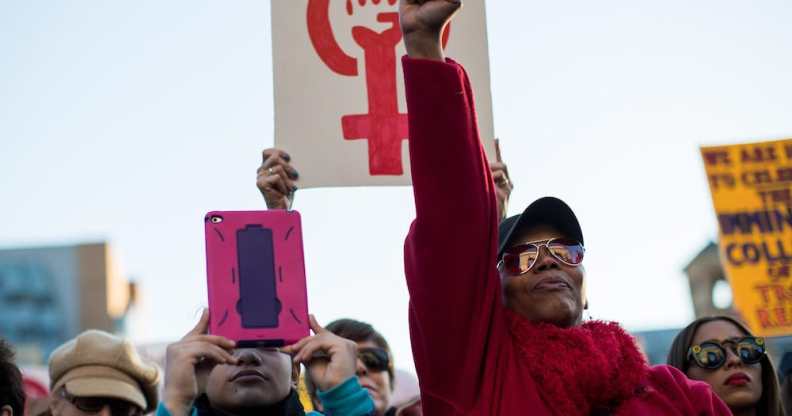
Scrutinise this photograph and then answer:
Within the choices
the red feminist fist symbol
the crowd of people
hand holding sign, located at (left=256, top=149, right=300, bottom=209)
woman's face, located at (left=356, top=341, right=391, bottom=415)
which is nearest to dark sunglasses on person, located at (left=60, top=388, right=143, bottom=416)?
the crowd of people

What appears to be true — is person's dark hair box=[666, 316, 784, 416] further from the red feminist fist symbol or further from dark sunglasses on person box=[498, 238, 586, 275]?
dark sunglasses on person box=[498, 238, 586, 275]

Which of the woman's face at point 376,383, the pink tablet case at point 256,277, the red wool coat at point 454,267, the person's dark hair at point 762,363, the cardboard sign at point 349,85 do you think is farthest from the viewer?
the woman's face at point 376,383

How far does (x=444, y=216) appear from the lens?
3207mm

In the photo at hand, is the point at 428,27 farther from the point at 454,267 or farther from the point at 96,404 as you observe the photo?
the point at 96,404

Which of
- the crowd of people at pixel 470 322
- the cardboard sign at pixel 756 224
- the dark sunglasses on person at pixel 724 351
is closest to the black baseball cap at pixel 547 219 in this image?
the crowd of people at pixel 470 322

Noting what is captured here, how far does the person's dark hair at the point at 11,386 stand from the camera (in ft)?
12.9

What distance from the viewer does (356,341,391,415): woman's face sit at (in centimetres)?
507

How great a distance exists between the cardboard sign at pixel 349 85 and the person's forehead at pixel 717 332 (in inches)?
44.7

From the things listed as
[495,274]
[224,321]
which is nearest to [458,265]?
[495,274]

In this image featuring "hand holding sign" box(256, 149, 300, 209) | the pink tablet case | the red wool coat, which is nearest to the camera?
the red wool coat

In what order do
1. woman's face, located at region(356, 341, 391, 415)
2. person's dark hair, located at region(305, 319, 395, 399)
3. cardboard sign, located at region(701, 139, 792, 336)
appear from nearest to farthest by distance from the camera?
woman's face, located at region(356, 341, 391, 415) → person's dark hair, located at region(305, 319, 395, 399) → cardboard sign, located at region(701, 139, 792, 336)

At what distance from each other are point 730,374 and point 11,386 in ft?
8.20

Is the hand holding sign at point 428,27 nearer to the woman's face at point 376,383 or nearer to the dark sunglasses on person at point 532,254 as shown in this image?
the dark sunglasses on person at point 532,254

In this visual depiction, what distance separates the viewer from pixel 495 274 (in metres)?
3.32
